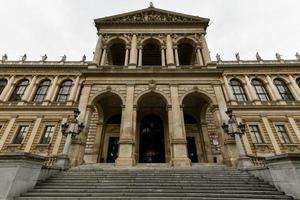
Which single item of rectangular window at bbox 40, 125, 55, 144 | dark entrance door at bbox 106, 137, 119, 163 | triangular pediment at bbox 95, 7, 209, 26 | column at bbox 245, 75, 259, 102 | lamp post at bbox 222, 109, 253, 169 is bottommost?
lamp post at bbox 222, 109, 253, 169

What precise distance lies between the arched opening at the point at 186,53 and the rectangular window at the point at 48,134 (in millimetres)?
16859

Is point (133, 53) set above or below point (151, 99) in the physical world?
above

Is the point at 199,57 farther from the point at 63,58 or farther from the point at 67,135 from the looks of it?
the point at 63,58

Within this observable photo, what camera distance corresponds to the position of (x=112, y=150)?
17062 mm

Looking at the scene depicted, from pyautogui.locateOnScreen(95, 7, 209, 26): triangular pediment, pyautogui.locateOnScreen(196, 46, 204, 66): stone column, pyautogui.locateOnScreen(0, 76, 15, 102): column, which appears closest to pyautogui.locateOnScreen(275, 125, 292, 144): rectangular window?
pyautogui.locateOnScreen(196, 46, 204, 66): stone column

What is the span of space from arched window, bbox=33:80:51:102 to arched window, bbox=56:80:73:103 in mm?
1585

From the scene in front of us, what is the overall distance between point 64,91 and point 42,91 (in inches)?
100

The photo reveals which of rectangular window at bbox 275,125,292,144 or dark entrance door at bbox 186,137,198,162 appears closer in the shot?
rectangular window at bbox 275,125,292,144

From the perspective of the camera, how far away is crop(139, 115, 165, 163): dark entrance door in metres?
16.6

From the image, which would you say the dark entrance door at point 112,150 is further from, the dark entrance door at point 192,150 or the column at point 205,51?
the column at point 205,51

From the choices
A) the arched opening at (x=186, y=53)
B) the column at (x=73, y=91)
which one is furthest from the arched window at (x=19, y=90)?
the arched opening at (x=186, y=53)

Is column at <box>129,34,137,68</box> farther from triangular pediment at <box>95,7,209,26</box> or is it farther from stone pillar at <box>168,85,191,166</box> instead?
stone pillar at <box>168,85,191,166</box>

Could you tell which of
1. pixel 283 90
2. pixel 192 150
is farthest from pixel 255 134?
pixel 283 90

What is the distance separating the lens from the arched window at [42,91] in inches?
768
